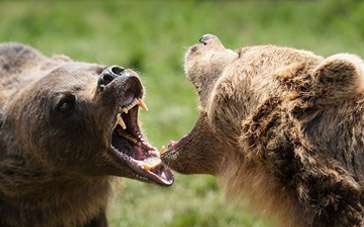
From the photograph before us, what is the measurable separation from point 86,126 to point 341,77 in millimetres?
1598

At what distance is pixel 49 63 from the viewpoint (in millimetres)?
5301

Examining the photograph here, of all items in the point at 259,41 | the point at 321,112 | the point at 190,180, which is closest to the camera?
the point at 321,112

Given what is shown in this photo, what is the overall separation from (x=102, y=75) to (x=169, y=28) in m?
6.76

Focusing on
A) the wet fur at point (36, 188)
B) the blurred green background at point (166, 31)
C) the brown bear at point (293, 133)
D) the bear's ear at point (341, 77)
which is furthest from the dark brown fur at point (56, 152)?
the blurred green background at point (166, 31)

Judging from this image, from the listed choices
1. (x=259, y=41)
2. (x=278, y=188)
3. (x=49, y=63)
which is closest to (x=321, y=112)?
(x=278, y=188)

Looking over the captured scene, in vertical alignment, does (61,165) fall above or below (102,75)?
below

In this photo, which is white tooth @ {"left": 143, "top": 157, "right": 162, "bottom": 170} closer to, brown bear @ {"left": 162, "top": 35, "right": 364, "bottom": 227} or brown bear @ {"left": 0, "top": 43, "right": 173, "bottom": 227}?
brown bear @ {"left": 0, "top": 43, "right": 173, "bottom": 227}

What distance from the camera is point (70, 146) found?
440cm

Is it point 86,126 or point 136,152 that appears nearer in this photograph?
point 86,126

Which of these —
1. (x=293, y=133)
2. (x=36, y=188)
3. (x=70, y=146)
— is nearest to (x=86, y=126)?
(x=70, y=146)

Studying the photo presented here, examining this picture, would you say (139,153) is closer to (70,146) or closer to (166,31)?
(70,146)

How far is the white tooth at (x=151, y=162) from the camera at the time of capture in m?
4.35

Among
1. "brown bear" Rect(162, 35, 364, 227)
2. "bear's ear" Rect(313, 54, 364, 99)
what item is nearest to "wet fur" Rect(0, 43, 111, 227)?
"brown bear" Rect(162, 35, 364, 227)

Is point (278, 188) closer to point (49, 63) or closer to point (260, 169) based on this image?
point (260, 169)
